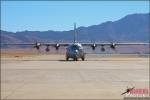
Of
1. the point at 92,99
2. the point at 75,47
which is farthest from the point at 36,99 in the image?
the point at 75,47

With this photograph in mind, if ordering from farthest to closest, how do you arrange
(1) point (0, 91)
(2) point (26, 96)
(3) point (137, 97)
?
(1) point (0, 91) → (2) point (26, 96) → (3) point (137, 97)

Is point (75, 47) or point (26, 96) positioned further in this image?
point (75, 47)

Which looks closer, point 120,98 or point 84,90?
point 120,98

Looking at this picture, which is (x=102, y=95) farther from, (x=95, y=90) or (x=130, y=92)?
(x=130, y=92)

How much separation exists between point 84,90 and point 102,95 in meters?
1.82

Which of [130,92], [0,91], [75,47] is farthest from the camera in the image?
[75,47]

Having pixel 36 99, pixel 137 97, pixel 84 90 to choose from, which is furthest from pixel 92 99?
pixel 137 97

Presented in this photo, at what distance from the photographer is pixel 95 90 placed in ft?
58.0

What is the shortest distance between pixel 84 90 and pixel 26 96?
2.83m

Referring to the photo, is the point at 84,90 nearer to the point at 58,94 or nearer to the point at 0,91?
the point at 58,94

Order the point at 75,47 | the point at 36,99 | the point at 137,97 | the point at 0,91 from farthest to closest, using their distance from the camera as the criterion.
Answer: the point at 75,47 → the point at 0,91 → the point at 36,99 → the point at 137,97

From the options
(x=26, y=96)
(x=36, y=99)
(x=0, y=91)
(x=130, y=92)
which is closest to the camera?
(x=130, y=92)

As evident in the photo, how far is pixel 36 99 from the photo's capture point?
14.6 metres

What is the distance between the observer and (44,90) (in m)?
17.6
